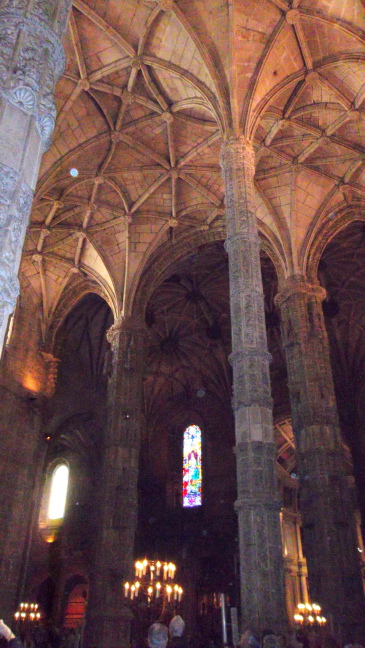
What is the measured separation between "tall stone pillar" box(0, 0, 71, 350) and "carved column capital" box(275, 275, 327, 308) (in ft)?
38.7

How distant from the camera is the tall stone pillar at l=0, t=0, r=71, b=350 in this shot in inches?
222

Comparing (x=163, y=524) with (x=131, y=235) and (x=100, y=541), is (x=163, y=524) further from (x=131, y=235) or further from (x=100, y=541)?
(x=131, y=235)

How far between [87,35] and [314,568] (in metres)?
15.5

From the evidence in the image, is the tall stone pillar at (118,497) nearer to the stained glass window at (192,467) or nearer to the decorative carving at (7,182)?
the decorative carving at (7,182)

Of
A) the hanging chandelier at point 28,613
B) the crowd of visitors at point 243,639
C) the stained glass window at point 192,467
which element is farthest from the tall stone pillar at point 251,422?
the stained glass window at point 192,467

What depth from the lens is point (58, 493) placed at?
31000 mm

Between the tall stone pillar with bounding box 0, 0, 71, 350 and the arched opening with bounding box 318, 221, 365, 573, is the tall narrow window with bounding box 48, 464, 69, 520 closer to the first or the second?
the arched opening with bounding box 318, 221, 365, 573

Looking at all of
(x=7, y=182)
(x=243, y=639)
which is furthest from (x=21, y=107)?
(x=243, y=639)

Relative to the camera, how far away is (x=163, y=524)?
101 ft

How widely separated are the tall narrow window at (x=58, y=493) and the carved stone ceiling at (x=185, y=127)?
1266 centimetres

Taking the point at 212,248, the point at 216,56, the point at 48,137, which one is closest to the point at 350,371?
the point at 212,248

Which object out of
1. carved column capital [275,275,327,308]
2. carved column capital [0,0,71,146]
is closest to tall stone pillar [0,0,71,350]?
carved column capital [0,0,71,146]

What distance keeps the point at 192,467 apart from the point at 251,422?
76.1 feet

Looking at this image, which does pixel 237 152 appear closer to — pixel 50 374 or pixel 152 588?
pixel 152 588
